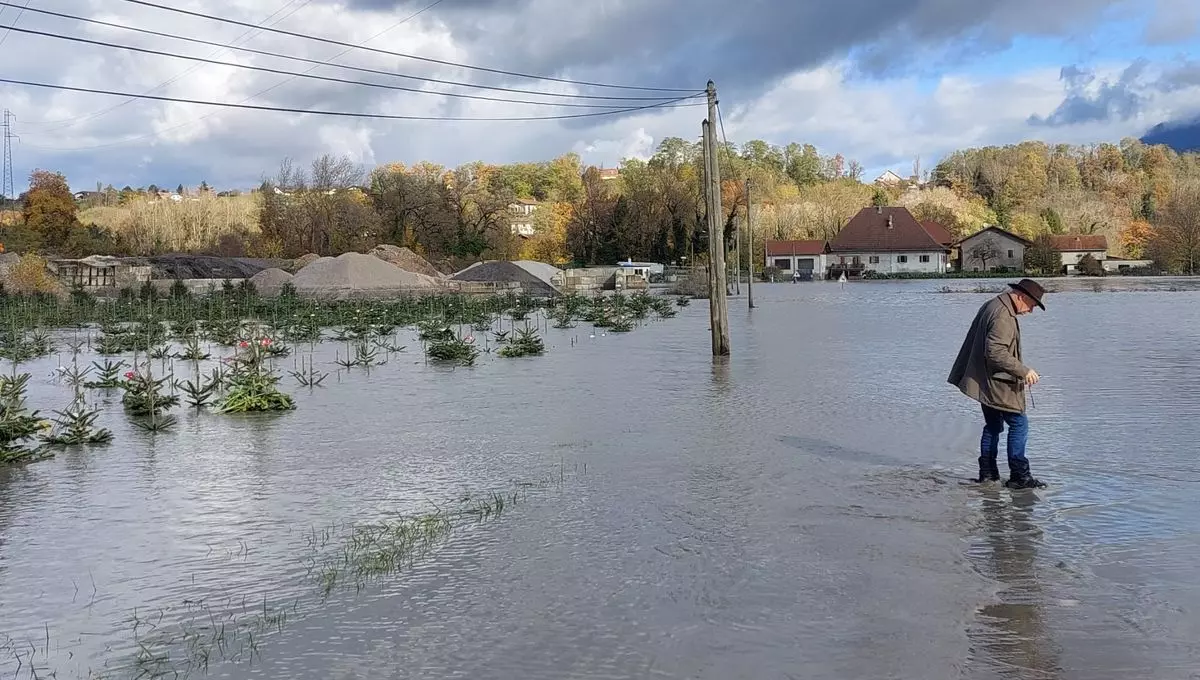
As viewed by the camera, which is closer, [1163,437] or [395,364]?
[1163,437]

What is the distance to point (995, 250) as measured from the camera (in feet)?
328

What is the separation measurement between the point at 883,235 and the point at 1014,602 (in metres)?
102

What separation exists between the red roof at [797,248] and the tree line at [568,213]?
2.47m

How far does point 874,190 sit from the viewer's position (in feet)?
461

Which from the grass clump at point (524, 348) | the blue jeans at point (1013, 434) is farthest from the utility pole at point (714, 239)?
the blue jeans at point (1013, 434)

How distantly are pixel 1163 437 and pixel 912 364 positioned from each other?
850 centimetres

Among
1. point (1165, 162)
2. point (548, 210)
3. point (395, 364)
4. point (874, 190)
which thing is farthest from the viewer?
point (1165, 162)

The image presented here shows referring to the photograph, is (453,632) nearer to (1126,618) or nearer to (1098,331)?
(1126,618)

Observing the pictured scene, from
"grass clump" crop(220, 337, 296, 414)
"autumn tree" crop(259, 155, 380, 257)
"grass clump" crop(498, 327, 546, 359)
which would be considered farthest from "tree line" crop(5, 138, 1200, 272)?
"grass clump" crop(220, 337, 296, 414)

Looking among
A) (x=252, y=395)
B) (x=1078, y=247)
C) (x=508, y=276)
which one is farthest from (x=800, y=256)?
(x=252, y=395)

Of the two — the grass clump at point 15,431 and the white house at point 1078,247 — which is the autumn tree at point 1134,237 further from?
the grass clump at point 15,431

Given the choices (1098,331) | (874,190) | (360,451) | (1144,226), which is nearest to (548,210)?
(874,190)

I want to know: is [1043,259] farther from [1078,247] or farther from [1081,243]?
[1081,243]

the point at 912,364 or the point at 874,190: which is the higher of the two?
the point at 874,190
